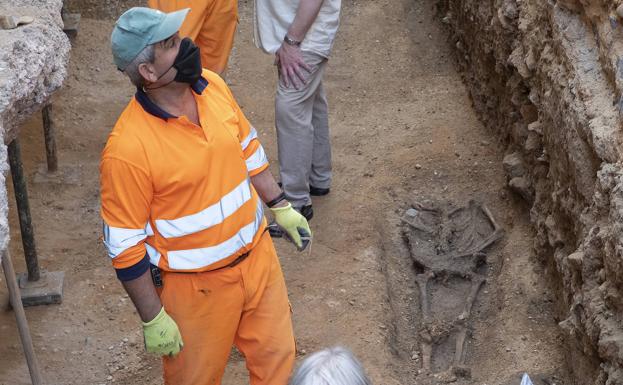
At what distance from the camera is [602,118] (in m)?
4.73

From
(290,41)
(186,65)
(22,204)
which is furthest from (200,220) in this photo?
(290,41)

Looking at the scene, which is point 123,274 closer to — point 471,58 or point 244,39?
→ point 471,58

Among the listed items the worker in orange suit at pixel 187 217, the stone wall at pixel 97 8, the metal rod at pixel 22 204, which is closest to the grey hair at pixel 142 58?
the worker in orange suit at pixel 187 217

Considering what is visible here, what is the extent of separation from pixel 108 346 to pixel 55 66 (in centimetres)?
167

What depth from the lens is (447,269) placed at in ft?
20.4

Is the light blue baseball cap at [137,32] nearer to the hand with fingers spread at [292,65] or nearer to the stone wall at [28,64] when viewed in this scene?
the stone wall at [28,64]

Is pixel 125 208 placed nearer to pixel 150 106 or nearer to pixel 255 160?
pixel 150 106

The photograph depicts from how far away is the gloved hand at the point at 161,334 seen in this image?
3795 mm

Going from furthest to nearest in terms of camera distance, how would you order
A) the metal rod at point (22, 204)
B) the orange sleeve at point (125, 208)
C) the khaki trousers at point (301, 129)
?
the khaki trousers at point (301, 129), the metal rod at point (22, 204), the orange sleeve at point (125, 208)

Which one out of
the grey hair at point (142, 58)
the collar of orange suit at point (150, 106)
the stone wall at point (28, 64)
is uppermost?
the grey hair at point (142, 58)

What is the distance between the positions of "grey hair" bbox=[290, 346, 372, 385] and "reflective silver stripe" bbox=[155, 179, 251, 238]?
40.6 inches

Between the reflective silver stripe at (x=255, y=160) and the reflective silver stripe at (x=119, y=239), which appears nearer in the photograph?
the reflective silver stripe at (x=119, y=239)

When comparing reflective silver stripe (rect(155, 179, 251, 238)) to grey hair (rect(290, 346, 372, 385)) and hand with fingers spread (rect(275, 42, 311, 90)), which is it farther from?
hand with fingers spread (rect(275, 42, 311, 90))

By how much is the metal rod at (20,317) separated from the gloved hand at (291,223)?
1.26m
